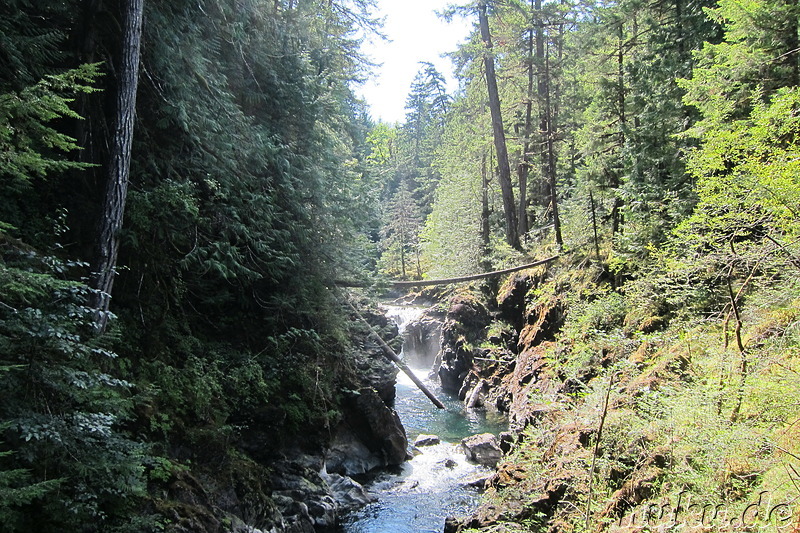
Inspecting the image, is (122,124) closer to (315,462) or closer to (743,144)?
(315,462)

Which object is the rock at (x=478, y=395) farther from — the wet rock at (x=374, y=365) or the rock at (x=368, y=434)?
the rock at (x=368, y=434)

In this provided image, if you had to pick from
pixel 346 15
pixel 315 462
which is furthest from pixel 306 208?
pixel 346 15

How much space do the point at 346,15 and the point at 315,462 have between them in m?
11.4

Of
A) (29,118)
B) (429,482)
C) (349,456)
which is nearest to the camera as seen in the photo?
(29,118)

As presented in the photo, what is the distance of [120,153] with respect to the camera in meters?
6.36

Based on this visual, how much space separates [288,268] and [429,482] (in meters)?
5.97

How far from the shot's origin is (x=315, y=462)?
950 cm

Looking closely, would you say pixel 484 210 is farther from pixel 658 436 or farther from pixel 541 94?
pixel 658 436

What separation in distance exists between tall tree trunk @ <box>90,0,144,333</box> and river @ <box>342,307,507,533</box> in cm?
633

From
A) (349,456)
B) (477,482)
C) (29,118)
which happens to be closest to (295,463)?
(349,456)

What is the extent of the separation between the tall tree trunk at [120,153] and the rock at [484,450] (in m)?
9.19

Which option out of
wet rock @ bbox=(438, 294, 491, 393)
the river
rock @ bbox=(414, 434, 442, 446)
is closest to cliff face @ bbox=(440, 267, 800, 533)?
the river

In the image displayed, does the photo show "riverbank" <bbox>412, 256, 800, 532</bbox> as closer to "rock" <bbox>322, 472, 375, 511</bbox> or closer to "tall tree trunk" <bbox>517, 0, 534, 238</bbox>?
"rock" <bbox>322, 472, 375, 511</bbox>

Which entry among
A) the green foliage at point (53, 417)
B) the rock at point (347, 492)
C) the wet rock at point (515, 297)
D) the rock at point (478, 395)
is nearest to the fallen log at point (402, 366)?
the rock at point (347, 492)
